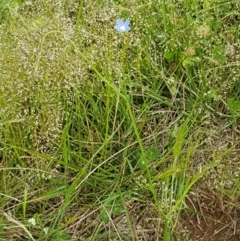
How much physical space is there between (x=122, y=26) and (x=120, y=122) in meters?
0.32

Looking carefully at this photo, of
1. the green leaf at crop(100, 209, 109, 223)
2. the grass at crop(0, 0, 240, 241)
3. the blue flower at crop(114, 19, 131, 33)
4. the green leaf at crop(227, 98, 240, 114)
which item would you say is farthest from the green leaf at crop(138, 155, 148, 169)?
the blue flower at crop(114, 19, 131, 33)

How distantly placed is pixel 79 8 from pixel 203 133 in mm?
612

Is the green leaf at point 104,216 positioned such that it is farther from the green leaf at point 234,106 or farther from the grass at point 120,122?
the green leaf at point 234,106

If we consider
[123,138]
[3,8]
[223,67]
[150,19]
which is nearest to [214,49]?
[223,67]

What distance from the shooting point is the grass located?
1.93m

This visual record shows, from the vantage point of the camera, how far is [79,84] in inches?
81.8

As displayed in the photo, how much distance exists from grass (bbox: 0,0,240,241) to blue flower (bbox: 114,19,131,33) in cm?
1

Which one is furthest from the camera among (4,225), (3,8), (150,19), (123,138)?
(3,8)

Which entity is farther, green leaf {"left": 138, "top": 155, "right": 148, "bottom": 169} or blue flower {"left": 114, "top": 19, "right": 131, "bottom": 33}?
blue flower {"left": 114, "top": 19, "right": 131, "bottom": 33}

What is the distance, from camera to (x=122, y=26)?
218 cm

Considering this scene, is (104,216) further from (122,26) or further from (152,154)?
(122,26)

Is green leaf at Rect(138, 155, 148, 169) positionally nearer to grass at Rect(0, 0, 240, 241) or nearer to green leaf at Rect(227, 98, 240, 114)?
grass at Rect(0, 0, 240, 241)

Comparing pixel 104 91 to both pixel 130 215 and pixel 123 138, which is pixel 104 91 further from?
pixel 130 215

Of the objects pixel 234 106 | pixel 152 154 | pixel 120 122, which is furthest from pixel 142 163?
pixel 234 106
